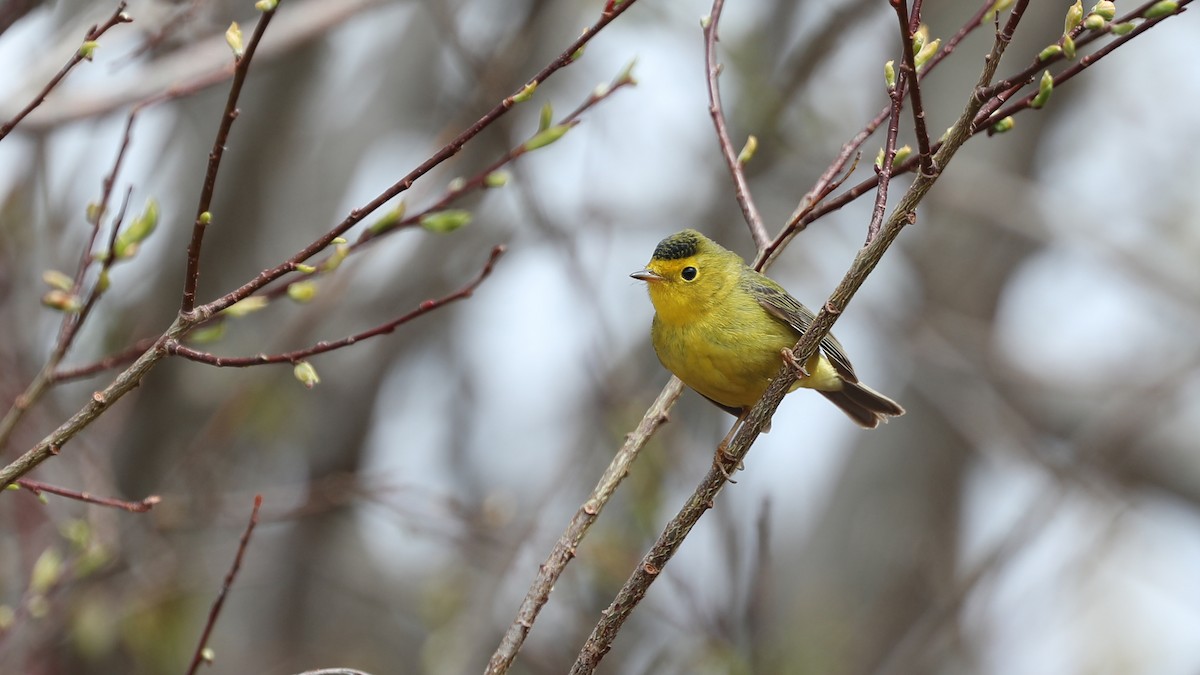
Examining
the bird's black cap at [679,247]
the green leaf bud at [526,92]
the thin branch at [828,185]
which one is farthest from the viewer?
the bird's black cap at [679,247]

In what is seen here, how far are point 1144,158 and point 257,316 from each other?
7990 millimetres

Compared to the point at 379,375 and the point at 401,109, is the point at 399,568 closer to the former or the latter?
the point at 379,375

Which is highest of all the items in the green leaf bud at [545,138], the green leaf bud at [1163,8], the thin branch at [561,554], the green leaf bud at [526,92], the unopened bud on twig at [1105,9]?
the unopened bud on twig at [1105,9]

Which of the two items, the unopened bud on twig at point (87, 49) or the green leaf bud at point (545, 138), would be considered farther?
the green leaf bud at point (545, 138)

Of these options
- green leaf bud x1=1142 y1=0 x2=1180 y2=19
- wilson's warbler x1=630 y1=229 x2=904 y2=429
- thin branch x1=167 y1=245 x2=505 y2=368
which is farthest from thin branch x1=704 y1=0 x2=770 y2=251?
green leaf bud x1=1142 y1=0 x2=1180 y2=19

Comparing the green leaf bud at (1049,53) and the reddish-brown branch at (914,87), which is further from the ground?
the green leaf bud at (1049,53)

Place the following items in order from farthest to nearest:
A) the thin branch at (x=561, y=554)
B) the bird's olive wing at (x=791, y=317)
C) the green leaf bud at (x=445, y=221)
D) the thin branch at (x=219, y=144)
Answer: the bird's olive wing at (x=791, y=317)
the green leaf bud at (x=445, y=221)
the thin branch at (x=561, y=554)
the thin branch at (x=219, y=144)

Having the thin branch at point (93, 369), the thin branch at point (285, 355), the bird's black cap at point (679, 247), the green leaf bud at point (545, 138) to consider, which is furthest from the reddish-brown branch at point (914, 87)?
the bird's black cap at point (679, 247)

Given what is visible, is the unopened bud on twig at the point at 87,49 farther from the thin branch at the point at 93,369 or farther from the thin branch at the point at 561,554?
the thin branch at the point at 561,554

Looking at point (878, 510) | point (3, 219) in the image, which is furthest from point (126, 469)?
point (878, 510)

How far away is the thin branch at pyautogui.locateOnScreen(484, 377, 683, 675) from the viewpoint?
2758mm

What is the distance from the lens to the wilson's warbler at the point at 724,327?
4.34 m

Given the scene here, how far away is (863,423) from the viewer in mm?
5125

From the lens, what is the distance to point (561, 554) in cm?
296
